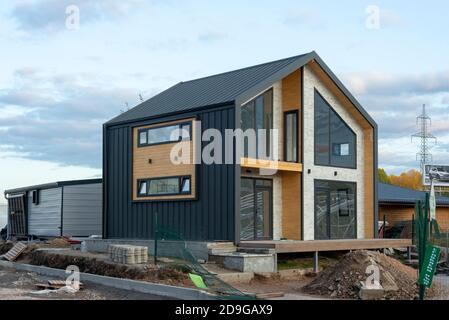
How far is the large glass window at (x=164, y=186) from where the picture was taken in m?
20.9

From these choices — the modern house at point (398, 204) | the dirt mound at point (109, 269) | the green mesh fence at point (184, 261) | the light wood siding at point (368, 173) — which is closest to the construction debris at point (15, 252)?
the dirt mound at point (109, 269)

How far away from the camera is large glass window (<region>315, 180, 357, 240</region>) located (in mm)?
23000

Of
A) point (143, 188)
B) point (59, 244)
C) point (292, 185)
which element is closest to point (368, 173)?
point (292, 185)

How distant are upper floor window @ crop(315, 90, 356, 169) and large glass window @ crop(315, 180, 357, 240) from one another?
0.80 metres

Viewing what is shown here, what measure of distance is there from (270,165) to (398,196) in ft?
59.9

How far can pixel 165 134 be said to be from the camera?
21812mm

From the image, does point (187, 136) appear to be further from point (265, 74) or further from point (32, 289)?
point (32, 289)

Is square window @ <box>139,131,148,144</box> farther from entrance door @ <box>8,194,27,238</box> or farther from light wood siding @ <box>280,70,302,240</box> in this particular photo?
entrance door @ <box>8,194,27,238</box>

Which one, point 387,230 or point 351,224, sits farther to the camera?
point 387,230

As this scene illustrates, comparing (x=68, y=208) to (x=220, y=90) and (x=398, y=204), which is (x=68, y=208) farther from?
(x=398, y=204)
